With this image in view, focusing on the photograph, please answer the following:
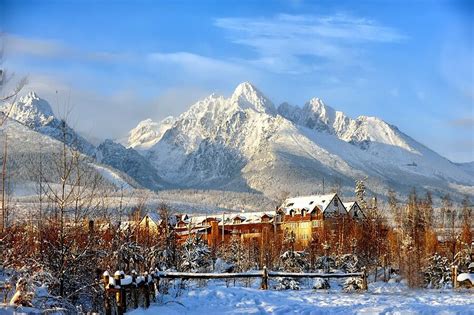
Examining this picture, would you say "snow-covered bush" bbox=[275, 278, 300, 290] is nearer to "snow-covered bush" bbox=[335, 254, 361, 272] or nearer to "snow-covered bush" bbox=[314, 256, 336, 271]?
"snow-covered bush" bbox=[335, 254, 361, 272]

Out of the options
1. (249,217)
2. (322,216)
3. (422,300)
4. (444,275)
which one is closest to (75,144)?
(422,300)

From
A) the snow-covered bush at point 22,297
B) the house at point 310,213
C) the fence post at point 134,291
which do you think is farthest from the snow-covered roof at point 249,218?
the snow-covered bush at point 22,297

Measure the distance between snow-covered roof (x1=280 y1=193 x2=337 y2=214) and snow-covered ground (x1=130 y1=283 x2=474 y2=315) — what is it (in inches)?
2343

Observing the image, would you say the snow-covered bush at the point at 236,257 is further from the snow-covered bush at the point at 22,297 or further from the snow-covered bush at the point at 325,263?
the snow-covered bush at the point at 22,297

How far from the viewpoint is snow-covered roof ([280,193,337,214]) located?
271 feet

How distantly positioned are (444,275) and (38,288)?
2522 cm

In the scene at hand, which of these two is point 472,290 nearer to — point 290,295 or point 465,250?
point 290,295

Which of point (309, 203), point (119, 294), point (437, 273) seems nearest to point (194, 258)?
point (437, 273)

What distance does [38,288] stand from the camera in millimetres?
15219

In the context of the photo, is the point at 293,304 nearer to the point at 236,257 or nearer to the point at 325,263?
the point at 325,263

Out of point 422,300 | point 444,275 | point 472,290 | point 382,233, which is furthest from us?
point 382,233

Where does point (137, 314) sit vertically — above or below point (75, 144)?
below

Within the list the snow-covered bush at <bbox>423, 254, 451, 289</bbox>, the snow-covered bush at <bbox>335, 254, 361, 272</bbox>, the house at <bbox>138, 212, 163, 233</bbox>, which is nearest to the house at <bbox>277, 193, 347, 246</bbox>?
the house at <bbox>138, 212, 163, 233</bbox>

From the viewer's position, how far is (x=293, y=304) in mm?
18922
